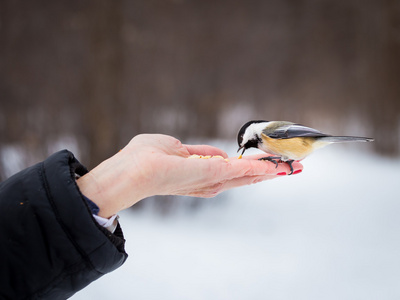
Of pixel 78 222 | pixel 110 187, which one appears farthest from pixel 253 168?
pixel 78 222

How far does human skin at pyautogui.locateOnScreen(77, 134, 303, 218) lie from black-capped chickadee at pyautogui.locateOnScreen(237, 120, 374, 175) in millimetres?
125

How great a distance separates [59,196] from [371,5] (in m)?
4.03

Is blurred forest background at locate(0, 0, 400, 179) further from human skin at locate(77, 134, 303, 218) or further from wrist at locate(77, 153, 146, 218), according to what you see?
wrist at locate(77, 153, 146, 218)

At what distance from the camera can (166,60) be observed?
3.44 m

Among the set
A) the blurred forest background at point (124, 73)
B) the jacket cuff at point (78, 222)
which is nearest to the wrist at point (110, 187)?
the jacket cuff at point (78, 222)

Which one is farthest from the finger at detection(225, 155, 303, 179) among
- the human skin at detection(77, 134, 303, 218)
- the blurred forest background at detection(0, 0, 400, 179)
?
the blurred forest background at detection(0, 0, 400, 179)

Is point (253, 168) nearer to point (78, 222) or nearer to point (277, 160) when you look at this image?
point (277, 160)

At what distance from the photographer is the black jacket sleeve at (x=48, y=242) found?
3.15 ft

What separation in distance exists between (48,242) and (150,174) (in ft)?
1.34

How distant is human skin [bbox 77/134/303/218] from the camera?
1.20 m

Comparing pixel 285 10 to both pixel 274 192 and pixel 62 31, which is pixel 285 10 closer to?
pixel 274 192

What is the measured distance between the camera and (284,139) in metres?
1.73

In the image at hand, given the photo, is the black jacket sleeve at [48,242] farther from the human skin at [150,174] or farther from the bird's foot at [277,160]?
the bird's foot at [277,160]

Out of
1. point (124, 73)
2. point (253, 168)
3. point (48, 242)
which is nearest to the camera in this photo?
point (48, 242)
